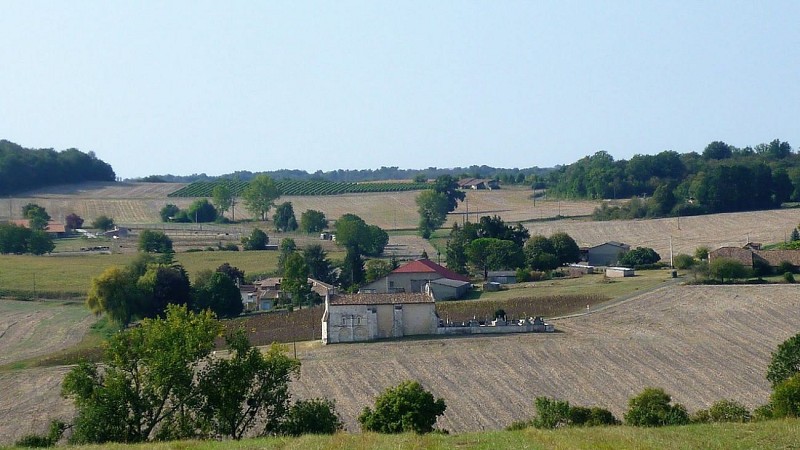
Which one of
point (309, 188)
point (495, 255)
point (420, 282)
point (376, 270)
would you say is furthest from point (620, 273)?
point (309, 188)

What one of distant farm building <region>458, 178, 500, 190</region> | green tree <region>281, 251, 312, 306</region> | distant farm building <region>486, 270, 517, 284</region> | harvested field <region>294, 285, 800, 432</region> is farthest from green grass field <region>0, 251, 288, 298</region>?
distant farm building <region>458, 178, 500, 190</region>

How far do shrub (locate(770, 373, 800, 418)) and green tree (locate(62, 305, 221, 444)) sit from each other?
1264 centimetres

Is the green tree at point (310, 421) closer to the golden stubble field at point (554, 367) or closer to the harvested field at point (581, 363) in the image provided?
the golden stubble field at point (554, 367)

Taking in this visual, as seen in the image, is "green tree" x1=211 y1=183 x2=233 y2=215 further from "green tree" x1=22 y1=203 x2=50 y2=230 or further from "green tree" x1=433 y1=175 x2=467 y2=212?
"green tree" x1=433 y1=175 x2=467 y2=212

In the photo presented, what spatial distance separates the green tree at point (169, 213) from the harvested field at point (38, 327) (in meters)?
49.2

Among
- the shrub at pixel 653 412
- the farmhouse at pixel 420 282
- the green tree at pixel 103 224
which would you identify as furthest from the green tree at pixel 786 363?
the green tree at pixel 103 224

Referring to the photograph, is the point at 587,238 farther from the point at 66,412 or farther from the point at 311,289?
the point at 66,412

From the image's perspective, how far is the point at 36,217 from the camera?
93.6 m

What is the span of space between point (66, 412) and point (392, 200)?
284ft

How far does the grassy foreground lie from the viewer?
1964 cm

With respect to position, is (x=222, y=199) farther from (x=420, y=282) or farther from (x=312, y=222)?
(x=420, y=282)

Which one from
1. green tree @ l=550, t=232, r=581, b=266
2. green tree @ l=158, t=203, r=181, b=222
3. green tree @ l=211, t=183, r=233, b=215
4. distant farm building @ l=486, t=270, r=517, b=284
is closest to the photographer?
distant farm building @ l=486, t=270, r=517, b=284

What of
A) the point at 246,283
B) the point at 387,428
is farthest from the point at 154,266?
the point at 387,428

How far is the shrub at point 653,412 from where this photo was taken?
2562 cm
